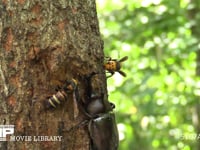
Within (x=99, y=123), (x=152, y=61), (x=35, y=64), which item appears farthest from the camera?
(x=152, y=61)

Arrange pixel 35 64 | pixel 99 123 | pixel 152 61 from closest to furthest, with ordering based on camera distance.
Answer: pixel 35 64, pixel 99 123, pixel 152 61

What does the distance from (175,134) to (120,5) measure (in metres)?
2.24

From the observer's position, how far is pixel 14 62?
2.17 meters

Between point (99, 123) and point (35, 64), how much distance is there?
510mm

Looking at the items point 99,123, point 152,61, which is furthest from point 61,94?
point 152,61

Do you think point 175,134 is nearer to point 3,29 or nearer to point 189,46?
point 189,46

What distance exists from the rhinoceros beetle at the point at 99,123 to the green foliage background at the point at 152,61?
11.1 feet

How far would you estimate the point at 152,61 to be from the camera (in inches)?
247

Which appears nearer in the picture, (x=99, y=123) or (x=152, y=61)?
(x=99, y=123)

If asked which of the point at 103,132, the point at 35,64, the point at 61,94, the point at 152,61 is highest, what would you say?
the point at 152,61

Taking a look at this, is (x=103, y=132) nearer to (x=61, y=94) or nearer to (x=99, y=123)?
(x=99, y=123)

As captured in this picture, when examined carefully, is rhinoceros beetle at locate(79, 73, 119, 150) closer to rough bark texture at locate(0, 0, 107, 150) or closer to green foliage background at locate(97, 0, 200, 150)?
rough bark texture at locate(0, 0, 107, 150)

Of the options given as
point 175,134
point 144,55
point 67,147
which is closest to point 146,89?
point 144,55

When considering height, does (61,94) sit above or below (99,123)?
above
